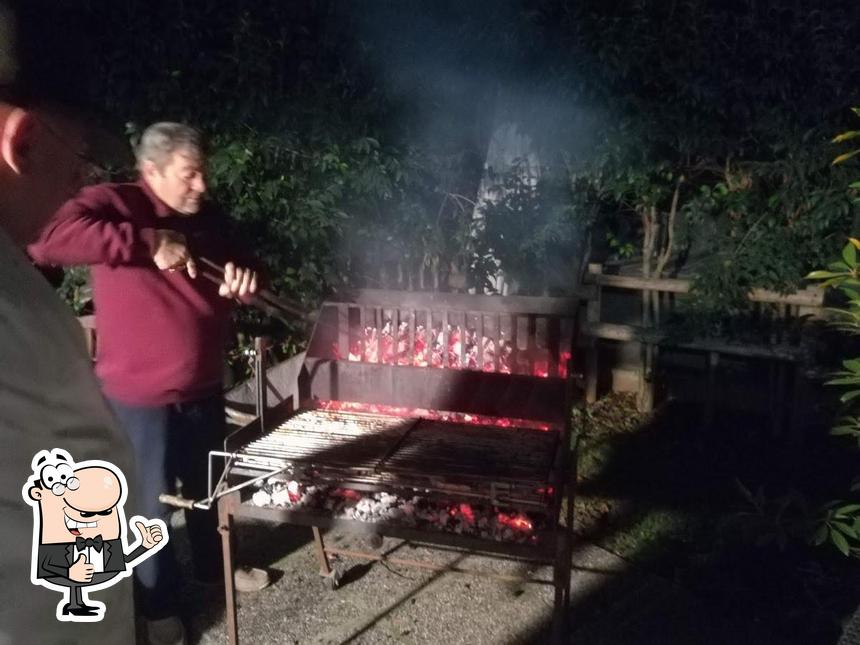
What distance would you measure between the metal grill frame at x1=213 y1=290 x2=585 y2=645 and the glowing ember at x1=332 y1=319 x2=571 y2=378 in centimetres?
6

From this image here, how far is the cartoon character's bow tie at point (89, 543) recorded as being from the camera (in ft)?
2.79

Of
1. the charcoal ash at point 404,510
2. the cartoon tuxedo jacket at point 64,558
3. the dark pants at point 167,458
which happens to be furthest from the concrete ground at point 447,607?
the cartoon tuxedo jacket at point 64,558

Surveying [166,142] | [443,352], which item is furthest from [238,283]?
[443,352]

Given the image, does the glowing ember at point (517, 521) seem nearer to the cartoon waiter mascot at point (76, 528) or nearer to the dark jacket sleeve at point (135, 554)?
the dark jacket sleeve at point (135, 554)

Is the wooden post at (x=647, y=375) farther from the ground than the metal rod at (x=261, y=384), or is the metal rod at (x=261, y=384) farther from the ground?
the metal rod at (x=261, y=384)

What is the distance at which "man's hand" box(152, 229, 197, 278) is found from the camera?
9.16 ft

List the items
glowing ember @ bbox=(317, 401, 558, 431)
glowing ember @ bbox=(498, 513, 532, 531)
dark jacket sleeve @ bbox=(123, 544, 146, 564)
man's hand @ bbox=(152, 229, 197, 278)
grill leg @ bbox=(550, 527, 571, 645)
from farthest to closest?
glowing ember @ bbox=(317, 401, 558, 431)
glowing ember @ bbox=(498, 513, 532, 531)
man's hand @ bbox=(152, 229, 197, 278)
grill leg @ bbox=(550, 527, 571, 645)
dark jacket sleeve @ bbox=(123, 544, 146, 564)

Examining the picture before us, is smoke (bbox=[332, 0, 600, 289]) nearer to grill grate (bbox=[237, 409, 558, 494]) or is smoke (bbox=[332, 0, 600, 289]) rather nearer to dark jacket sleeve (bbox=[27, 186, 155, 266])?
grill grate (bbox=[237, 409, 558, 494])

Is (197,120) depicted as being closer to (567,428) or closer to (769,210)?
(567,428)

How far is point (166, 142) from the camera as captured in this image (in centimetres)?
307

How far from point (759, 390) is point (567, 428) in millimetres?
3952

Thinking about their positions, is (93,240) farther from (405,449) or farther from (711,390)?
(711,390)

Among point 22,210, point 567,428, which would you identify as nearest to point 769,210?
point 567,428

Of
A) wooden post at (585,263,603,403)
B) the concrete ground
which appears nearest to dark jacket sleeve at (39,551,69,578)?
the concrete ground
